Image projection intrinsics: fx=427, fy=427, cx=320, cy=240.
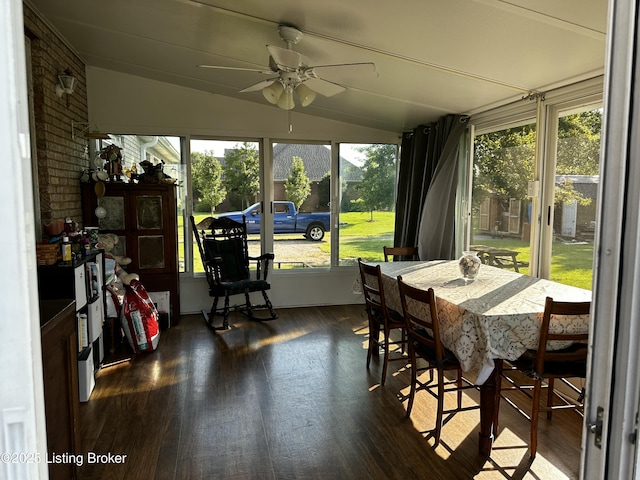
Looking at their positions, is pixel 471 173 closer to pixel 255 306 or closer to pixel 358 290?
pixel 358 290

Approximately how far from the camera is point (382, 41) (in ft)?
9.12

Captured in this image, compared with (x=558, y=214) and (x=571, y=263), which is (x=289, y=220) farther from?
(x=571, y=263)

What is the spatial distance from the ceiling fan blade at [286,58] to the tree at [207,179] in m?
2.60

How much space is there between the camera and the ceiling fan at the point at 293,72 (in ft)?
8.48

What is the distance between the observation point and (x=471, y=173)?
14.5 ft

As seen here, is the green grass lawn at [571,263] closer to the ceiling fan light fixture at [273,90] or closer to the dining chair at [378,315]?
the dining chair at [378,315]

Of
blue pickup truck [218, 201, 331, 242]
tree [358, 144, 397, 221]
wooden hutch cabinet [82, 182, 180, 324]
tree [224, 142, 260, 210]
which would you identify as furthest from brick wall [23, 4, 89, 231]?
tree [358, 144, 397, 221]

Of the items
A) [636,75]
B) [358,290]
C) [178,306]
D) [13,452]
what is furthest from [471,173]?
[13,452]

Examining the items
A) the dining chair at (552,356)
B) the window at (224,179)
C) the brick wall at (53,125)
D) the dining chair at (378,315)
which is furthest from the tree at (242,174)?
the dining chair at (552,356)

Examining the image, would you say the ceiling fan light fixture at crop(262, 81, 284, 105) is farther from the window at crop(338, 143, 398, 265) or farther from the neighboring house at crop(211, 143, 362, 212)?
the window at crop(338, 143, 398, 265)

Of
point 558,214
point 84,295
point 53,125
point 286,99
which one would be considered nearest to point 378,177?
point 558,214

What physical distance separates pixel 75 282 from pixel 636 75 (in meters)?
3.07

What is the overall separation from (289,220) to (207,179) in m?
1.09

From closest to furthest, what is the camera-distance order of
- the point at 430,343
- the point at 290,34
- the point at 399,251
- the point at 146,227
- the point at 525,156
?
the point at 430,343
the point at 290,34
the point at 525,156
the point at 399,251
the point at 146,227
